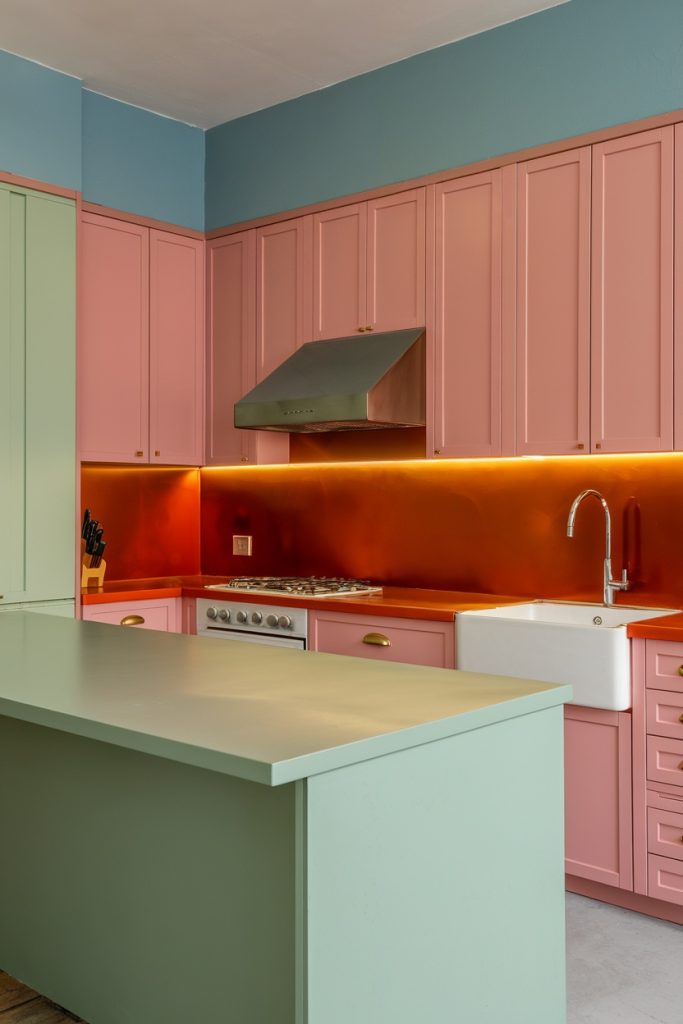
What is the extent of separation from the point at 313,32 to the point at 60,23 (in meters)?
0.96

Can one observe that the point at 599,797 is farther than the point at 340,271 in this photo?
No

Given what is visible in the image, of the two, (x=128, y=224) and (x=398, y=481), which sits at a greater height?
(x=128, y=224)

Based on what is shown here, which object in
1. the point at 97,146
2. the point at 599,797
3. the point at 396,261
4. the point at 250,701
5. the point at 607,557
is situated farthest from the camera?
the point at 97,146

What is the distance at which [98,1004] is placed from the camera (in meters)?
2.04

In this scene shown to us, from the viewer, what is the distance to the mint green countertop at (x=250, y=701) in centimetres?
145

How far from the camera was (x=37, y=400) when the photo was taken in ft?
13.3

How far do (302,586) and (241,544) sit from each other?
0.92 meters

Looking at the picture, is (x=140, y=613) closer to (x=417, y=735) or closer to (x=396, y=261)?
(x=396, y=261)

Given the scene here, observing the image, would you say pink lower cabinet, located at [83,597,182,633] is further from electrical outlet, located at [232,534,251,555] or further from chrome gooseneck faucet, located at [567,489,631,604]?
chrome gooseneck faucet, located at [567,489,631,604]

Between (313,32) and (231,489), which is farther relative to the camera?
(231,489)

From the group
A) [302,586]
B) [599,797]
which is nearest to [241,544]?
[302,586]

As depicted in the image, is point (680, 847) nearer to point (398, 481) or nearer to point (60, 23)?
point (398, 481)

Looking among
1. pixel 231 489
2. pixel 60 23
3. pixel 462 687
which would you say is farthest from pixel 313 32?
pixel 462 687

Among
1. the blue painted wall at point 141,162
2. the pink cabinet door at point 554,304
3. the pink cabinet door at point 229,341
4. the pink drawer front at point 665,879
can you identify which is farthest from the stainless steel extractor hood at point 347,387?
the pink drawer front at point 665,879
